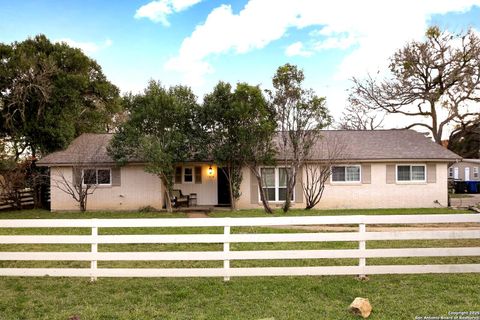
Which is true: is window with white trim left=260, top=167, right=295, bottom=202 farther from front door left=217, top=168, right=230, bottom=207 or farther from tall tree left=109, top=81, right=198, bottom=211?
tall tree left=109, top=81, right=198, bottom=211

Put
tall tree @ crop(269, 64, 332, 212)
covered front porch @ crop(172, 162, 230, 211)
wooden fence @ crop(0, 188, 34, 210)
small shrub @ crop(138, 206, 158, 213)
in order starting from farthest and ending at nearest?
wooden fence @ crop(0, 188, 34, 210) < covered front porch @ crop(172, 162, 230, 211) < small shrub @ crop(138, 206, 158, 213) < tall tree @ crop(269, 64, 332, 212)

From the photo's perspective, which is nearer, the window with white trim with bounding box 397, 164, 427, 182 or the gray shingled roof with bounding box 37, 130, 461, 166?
the gray shingled roof with bounding box 37, 130, 461, 166

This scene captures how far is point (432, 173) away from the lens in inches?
703

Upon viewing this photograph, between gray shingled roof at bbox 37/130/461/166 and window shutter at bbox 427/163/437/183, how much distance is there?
46 centimetres

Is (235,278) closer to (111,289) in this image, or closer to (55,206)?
(111,289)

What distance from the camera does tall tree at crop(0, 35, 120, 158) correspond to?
18.4 metres

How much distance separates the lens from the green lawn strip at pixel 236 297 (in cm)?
448

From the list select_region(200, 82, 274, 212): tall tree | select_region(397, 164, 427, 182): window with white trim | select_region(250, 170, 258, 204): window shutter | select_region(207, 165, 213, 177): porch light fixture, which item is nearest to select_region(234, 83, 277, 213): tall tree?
select_region(200, 82, 274, 212): tall tree

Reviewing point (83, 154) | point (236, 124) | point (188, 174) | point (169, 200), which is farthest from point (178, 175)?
point (236, 124)

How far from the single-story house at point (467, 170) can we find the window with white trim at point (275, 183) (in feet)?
72.9

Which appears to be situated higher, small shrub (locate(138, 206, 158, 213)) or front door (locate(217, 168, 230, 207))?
front door (locate(217, 168, 230, 207))

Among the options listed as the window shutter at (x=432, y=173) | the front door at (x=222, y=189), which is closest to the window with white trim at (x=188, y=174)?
the front door at (x=222, y=189)

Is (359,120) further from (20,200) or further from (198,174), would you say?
(20,200)

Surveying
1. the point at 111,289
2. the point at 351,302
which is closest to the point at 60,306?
the point at 111,289
